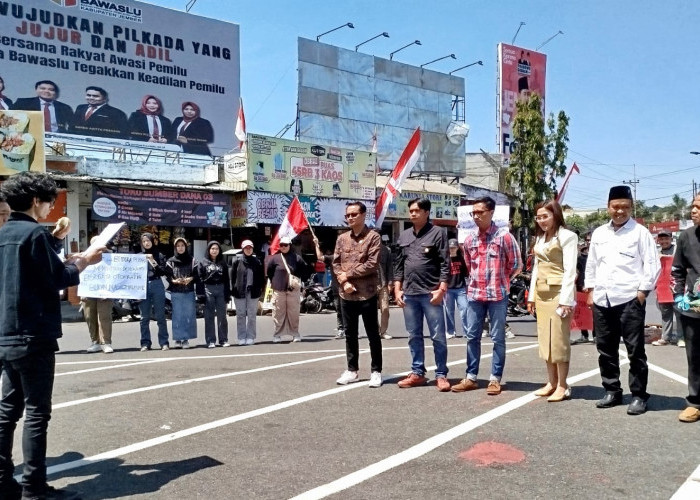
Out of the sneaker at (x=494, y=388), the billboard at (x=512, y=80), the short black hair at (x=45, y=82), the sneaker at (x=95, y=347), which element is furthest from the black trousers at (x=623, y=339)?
the billboard at (x=512, y=80)

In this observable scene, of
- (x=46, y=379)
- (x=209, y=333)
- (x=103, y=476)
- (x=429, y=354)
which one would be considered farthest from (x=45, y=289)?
(x=209, y=333)

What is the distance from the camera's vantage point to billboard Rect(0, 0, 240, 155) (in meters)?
20.7

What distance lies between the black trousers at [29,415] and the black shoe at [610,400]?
447 cm

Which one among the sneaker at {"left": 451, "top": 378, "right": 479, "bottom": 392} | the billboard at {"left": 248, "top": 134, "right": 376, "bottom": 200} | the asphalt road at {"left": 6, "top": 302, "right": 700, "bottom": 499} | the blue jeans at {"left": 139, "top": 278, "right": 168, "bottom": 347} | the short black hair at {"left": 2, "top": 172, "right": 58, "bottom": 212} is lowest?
the asphalt road at {"left": 6, "top": 302, "right": 700, "bottom": 499}

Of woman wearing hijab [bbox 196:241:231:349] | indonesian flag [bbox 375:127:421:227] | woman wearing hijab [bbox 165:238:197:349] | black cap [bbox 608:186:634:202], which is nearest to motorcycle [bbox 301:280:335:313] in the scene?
woman wearing hijab [bbox 196:241:231:349]

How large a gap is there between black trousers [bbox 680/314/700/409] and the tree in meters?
23.7

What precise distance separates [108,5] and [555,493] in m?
23.3

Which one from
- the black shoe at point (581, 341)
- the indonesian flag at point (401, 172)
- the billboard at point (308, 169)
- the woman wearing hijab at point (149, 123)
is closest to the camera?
the black shoe at point (581, 341)

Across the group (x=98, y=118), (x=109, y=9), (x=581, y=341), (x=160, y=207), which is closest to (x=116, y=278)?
(x=581, y=341)

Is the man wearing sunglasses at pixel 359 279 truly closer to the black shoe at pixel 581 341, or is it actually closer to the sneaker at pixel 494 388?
the sneaker at pixel 494 388

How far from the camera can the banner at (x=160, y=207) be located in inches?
715

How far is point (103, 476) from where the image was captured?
4.14m

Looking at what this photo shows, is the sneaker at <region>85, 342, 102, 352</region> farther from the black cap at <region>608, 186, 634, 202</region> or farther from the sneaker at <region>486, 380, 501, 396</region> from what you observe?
the black cap at <region>608, 186, 634, 202</region>

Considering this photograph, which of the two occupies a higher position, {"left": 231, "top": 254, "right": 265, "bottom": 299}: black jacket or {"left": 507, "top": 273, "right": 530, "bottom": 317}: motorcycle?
{"left": 231, "top": 254, "right": 265, "bottom": 299}: black jacket
